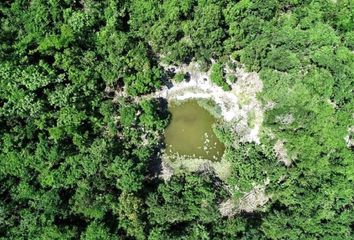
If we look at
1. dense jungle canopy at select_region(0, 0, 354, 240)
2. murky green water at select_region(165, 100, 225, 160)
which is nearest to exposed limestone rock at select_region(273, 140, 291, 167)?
dense jungle canopy at select_region(0, 0, 354, 240)

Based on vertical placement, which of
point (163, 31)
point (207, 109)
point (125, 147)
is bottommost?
point (125, 147)

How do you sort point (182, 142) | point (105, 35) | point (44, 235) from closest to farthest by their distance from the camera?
1. point (44, 235)
2. point (105, 35)
3. point (182, 142)

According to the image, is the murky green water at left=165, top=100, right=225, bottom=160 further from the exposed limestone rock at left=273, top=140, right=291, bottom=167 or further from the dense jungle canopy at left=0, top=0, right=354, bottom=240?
the exposed limestone rock at left=273, top=140, right=291, bottom=167

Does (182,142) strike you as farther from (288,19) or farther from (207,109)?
(288,19)

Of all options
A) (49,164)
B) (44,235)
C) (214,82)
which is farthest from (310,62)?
(44,235)

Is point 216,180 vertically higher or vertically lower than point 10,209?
higher

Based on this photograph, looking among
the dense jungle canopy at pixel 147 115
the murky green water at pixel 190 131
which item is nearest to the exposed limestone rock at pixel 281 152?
the dense jungle canopy at pixel 147 115

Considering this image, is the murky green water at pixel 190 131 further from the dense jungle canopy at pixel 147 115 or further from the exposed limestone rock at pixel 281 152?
the exposed limestone rock at pixel 281 152

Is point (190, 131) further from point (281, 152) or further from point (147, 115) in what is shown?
point (281, 152)
